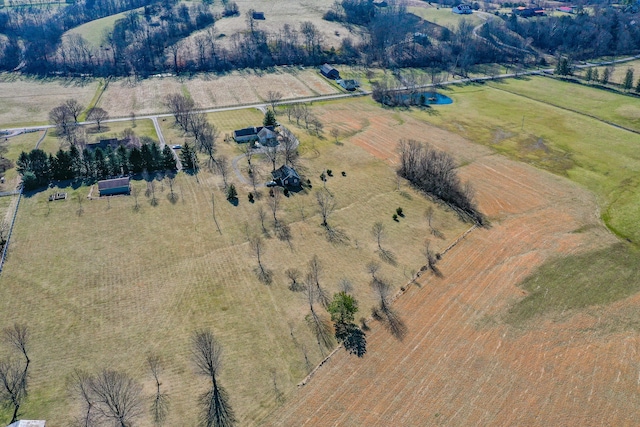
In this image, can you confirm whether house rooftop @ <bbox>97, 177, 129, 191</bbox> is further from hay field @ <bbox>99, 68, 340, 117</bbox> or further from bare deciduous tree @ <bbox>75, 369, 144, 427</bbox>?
hay field @ <bbox>99, 68, 340, 117</bbox>

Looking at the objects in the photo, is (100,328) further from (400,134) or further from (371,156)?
(400,134)

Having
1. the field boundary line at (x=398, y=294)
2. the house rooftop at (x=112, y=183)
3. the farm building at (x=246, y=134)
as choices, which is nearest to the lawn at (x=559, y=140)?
the field boundary line at (x=398, y=294)

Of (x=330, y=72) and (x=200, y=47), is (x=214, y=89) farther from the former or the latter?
(x=330, y=72)

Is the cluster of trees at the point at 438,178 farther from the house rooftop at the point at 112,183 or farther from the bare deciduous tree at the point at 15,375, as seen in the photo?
the bare deciduous tree at the point at 15,375

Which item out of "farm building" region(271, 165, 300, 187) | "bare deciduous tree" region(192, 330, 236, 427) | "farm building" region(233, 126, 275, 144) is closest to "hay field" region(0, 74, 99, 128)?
"farm building" region(233, 126, 275, 144)

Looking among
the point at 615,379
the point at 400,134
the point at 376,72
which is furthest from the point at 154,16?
the point at 615,379

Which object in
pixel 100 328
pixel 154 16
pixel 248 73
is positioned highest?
pixel 154 16
